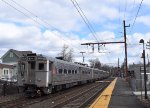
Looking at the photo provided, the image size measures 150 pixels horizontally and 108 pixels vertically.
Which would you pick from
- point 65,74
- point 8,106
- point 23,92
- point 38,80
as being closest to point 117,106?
point 8,106

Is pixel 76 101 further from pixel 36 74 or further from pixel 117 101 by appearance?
pixel 36 74

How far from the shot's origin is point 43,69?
30.3 meters

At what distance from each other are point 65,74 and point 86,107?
49.4 ft

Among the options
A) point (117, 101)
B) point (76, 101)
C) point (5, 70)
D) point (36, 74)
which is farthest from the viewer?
point (5, 70)

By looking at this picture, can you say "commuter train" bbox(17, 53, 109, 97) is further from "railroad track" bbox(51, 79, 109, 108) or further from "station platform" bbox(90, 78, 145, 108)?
"station platform" bbox(90, 78, 145, 108)

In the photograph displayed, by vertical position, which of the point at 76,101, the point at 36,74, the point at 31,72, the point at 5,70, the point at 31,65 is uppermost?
the point at 5,70

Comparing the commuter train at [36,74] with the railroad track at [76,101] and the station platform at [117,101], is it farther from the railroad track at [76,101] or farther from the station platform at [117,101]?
the station platform at [117,101]

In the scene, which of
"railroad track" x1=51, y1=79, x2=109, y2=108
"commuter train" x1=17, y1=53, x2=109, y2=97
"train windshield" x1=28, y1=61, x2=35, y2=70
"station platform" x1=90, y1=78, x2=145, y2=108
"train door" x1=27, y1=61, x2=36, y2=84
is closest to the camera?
"station platform" x1=90, y1=78, x2=145, y2=108

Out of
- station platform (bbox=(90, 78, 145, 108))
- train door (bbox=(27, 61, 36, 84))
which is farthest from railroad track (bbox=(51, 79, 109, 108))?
train door (bbox=(27, 61, 36, 84))

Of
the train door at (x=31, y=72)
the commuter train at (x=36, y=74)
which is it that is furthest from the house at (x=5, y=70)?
the train door at (x=31, y=72)

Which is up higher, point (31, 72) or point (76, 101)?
point (31, 72)

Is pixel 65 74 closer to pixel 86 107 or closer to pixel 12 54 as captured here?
pixel 86 107

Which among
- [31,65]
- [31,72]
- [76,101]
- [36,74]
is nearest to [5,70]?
[31,65]

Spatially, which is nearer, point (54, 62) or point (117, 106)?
point (117, 106)
